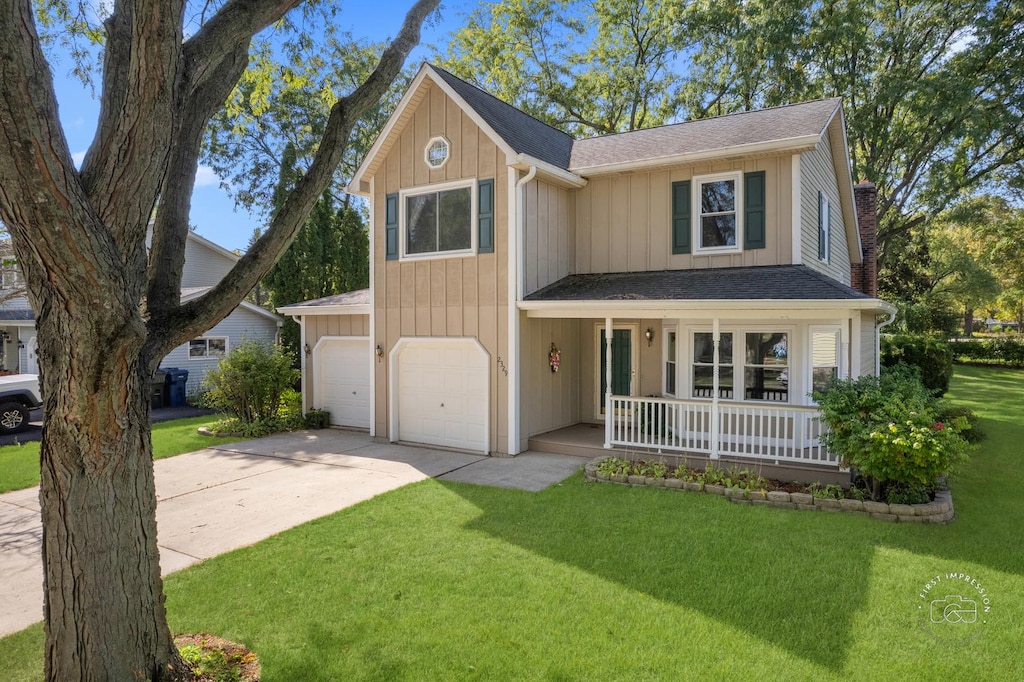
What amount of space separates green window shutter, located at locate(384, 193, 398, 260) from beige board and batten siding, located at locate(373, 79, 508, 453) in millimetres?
111

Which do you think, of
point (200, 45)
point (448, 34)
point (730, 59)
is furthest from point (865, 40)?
point (200, 45)

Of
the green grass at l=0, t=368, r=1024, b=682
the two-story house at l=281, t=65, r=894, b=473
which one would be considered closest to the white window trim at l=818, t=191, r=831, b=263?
the two-story house at l=281, t=65, r=894, b=473

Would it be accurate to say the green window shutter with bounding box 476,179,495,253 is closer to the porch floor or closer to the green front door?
the green front door

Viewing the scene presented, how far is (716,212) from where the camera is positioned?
1060 centimetres

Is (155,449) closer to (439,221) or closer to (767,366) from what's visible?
(439,221)

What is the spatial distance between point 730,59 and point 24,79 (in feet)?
78.8

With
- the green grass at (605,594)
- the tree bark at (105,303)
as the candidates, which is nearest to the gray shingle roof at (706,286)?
the green grass at (605,594)

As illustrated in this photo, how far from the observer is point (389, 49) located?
503cm

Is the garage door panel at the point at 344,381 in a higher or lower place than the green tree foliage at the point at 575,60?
lower

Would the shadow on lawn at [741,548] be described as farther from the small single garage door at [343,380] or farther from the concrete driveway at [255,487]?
the small single garage door at [343,380]

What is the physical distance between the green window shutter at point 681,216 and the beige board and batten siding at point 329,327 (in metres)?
6.53

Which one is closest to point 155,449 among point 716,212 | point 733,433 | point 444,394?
point 444,394

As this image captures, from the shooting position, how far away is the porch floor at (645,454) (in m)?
8.29

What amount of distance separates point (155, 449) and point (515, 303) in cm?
725
